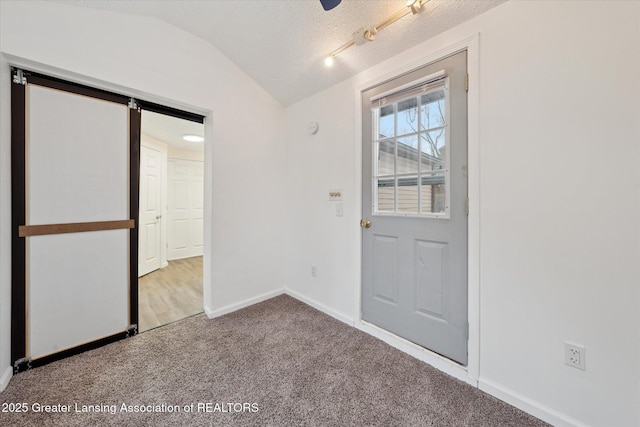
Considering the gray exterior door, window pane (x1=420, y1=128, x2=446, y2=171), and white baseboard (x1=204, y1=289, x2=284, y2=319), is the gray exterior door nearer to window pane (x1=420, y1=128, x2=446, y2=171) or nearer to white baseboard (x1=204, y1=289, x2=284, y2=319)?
window pane (x1=420, y1=128, x2=446, y2=171)

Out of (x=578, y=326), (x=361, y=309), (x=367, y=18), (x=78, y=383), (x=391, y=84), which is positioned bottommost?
(x=78, y=383)

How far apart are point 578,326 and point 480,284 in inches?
17.3

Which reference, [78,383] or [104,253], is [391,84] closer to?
[104,253]

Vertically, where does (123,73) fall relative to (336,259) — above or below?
above

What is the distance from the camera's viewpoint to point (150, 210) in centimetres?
382

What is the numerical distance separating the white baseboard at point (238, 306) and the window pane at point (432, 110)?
240 centimetres

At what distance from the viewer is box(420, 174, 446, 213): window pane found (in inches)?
66.6

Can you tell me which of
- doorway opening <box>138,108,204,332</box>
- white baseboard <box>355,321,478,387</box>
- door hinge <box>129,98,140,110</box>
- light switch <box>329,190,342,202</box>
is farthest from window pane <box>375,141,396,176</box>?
door hinge <box>129,98,140,110</box>

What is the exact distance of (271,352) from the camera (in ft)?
6.06

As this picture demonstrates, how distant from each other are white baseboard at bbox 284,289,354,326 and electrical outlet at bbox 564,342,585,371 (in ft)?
4.72

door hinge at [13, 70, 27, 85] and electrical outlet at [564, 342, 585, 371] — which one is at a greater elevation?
door hinge at [13, 70, 27, 85]

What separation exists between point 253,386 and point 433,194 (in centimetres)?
179

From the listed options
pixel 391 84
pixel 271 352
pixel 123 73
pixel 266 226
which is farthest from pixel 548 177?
pixel 123 73

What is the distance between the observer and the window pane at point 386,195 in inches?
77.7
